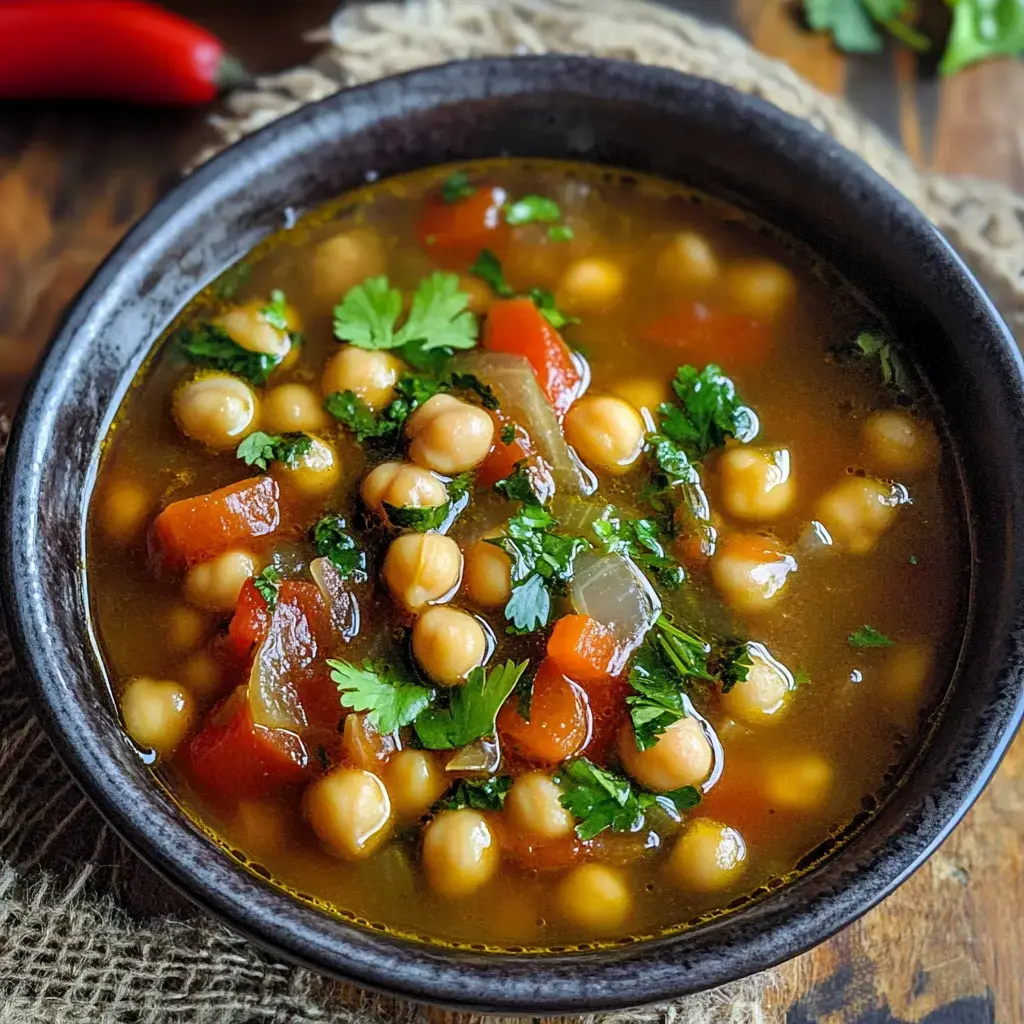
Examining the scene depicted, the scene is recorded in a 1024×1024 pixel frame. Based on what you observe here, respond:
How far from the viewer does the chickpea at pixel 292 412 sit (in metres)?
3.26

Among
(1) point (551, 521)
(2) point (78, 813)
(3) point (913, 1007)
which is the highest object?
(1) point (551, 521)

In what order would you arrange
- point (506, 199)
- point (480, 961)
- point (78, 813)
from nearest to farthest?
point (480, 961)
point (78, 813)
point (506, 199)

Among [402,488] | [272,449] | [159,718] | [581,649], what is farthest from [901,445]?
[159,718]

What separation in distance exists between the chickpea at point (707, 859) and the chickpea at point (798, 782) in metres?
0.15

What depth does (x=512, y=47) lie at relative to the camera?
13.2 ft

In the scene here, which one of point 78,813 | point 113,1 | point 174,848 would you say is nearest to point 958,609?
point 174,848

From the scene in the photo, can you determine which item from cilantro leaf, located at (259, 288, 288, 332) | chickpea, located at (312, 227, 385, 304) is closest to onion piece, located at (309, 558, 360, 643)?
cilantro leaf, located at (259, 288, 288, 332)

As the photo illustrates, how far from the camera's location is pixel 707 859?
282 centimetres

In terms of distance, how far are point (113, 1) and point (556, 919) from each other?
316 cm

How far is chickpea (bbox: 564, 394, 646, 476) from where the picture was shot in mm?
3182

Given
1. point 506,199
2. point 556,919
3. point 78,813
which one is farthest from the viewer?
point 506,199

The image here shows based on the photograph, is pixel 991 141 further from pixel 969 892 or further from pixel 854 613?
pixel 969 892

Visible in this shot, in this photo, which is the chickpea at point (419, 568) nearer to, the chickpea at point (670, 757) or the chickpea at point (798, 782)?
the chickpea at point (670, 757)

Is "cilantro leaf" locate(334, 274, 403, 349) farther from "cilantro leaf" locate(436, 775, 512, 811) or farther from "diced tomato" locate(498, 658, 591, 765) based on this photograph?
"cilantro leaf" locate(436, 775, 512, 811)
